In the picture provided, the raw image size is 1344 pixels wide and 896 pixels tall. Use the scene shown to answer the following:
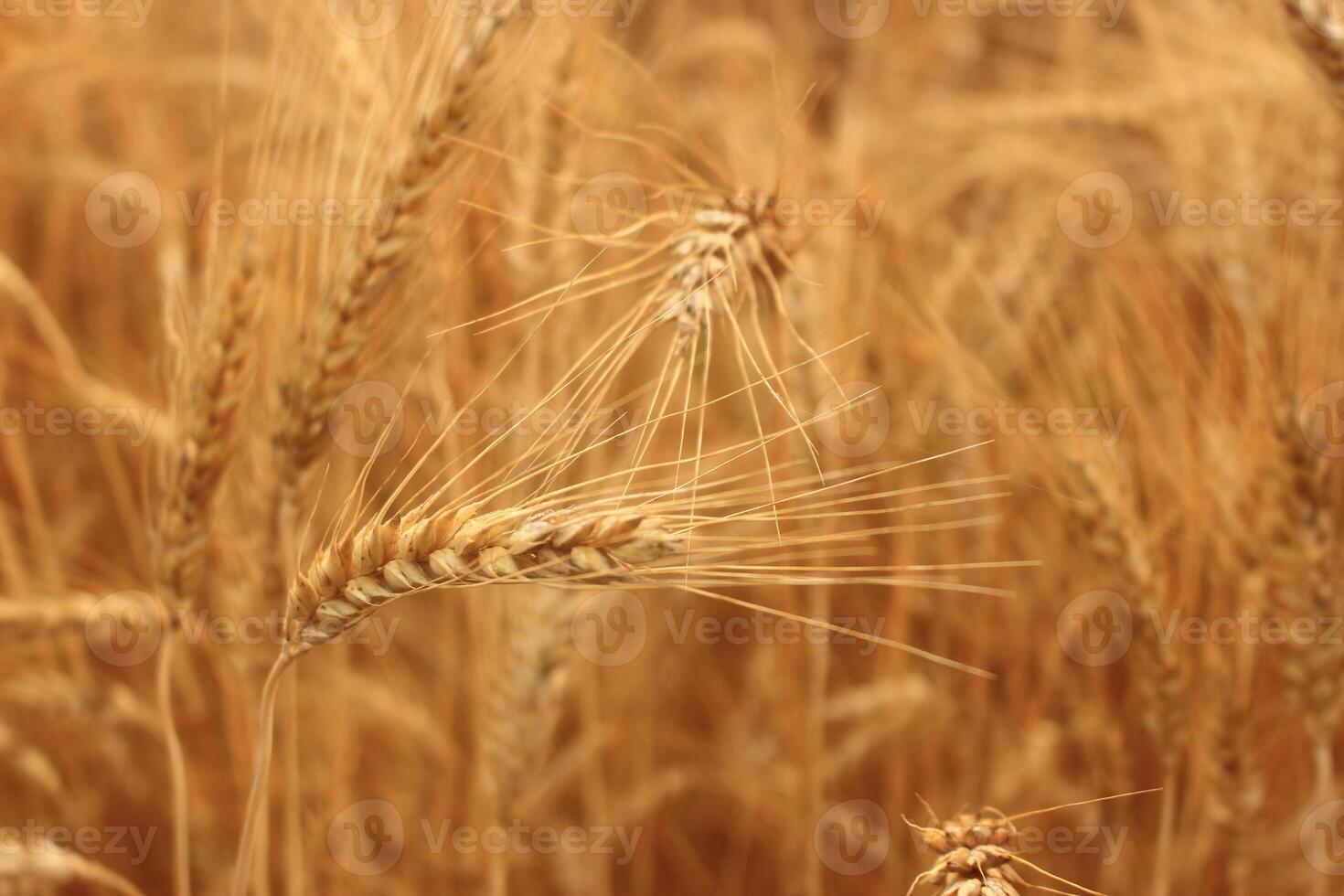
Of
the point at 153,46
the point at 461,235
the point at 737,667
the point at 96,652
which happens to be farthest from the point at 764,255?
the point at 153,46

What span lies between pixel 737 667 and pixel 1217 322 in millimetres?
1174

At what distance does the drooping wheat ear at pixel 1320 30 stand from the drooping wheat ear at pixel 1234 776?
27.3 inches

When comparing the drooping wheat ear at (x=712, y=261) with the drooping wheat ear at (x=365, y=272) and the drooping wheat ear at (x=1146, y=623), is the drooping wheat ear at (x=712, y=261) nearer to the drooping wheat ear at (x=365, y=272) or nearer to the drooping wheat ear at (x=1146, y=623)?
the drooping wheat ear at (x=365, y=272)

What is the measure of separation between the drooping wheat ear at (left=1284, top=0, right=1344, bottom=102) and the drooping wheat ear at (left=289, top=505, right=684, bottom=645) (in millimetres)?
902

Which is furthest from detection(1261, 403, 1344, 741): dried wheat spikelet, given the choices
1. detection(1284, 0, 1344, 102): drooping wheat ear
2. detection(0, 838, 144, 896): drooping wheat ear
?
detection(0, 838, 144, 896): drooping wheat ear

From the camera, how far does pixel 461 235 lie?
1431 mm

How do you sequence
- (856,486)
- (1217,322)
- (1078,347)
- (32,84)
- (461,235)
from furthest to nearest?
(32,84) → (1078,347) → (856,486) → (461,235) → (1217,322)

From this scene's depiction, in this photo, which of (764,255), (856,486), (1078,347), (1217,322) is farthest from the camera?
(1078,347)

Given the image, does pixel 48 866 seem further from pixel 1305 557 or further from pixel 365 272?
pixel 1305 557

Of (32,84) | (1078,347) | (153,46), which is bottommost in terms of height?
(1078,347)

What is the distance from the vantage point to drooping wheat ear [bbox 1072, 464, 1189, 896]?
3.68 ft

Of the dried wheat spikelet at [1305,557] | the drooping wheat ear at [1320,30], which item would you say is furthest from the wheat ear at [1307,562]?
the drooping wheat ear at [1320,30]

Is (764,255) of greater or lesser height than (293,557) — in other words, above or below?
above

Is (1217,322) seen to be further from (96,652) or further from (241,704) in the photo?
(96,652)
